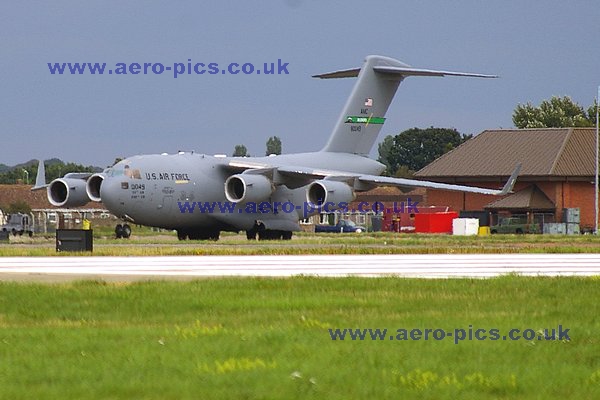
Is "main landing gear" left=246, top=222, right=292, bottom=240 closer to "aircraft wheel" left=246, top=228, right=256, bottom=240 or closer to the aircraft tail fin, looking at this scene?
"aircraft wheel" left=246, top=228, right=256, bottom=240

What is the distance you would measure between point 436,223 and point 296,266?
152ft

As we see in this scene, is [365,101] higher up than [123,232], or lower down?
higher up

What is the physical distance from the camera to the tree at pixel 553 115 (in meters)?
117

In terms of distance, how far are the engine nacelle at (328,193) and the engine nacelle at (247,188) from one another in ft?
5.56

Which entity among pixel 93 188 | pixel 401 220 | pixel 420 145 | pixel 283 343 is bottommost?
pixel 283 343

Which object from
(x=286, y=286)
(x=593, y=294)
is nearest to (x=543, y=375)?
(x=593, y=294)

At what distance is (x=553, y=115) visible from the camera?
119000 millimetres

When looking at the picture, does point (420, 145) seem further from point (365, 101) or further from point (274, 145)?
point (365, 101)

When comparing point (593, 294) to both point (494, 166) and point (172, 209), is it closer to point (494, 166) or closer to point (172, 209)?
point (172, 209)

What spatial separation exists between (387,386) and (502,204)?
70.0 meters

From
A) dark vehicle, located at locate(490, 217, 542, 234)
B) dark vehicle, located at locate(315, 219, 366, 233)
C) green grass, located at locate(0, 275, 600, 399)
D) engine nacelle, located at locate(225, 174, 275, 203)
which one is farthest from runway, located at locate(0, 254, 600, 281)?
dark vehicle, located at locate(315, 219, 366, 233)

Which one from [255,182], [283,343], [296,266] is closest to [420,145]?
[255,182]

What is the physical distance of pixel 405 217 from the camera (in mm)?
81438

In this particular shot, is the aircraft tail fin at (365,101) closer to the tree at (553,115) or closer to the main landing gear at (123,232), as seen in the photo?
the main landing gear at (123,232)
